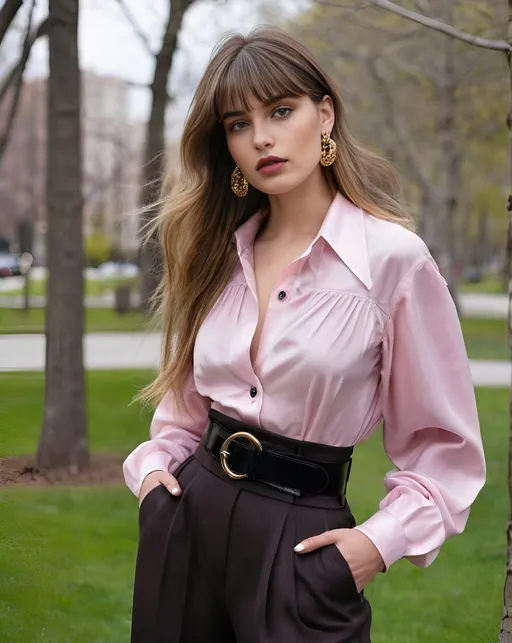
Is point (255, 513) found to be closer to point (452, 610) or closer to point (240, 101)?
point (240, 101)

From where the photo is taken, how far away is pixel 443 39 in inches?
610

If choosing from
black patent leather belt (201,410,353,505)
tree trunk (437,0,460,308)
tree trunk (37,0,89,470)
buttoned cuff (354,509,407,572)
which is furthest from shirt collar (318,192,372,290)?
tree trunk (437,0,460,308)

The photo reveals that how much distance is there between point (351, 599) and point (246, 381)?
52cm

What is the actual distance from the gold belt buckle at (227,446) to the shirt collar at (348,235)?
1.37 ft

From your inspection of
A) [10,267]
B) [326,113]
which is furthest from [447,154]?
[326,113]

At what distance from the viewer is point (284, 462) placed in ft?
7.00

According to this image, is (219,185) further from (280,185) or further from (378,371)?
(378,371)

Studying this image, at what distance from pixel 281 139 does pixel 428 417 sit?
28.1 inches

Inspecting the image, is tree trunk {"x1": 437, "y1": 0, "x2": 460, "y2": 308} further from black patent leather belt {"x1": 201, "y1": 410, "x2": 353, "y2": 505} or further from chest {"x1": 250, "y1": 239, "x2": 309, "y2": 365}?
black patent leather belt {"x1": 201, "y1": 410, "x2": 353, "y2": 505}

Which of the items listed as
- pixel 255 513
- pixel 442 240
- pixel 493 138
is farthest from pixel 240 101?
pixel 493 138

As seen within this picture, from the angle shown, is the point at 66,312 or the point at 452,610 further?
the point at 66,312

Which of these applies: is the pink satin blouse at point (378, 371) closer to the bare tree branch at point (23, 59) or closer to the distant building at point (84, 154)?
the bare tree branch at point (23, 59)

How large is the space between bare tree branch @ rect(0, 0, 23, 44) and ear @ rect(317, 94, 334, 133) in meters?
2.72

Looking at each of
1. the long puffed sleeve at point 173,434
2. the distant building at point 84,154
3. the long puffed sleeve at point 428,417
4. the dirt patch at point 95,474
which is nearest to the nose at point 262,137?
the long puffed sleeve at point 428,417
